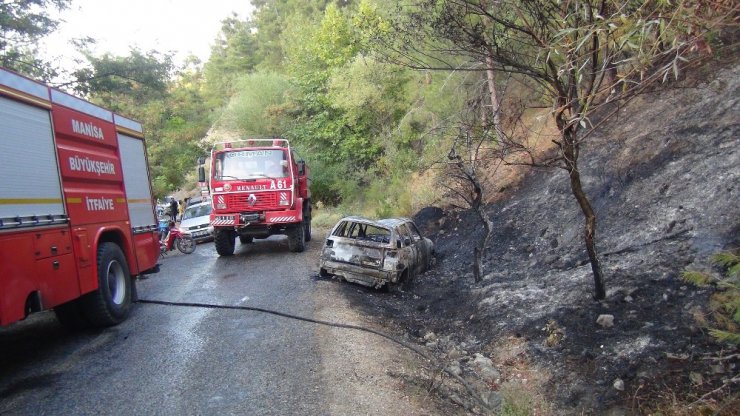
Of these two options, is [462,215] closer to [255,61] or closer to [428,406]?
[428,406]

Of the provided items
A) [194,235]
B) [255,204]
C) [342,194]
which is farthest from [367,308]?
[342,194]

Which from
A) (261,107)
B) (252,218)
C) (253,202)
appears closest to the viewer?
(252,218)

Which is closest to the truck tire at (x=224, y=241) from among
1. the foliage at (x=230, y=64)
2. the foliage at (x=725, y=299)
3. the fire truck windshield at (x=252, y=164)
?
the fire truck windshield at (x=252, y=164)

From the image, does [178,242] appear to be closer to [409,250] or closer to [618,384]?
[409,250]

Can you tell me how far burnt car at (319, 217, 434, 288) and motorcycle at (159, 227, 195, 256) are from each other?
23.3 feet

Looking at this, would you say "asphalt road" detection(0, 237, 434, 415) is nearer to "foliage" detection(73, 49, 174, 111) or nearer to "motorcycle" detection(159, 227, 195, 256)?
"motorcycle" detection(159, 227, 195, 256)

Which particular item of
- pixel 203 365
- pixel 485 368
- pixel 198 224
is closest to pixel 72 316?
pixel 203 365

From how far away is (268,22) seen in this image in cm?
5588

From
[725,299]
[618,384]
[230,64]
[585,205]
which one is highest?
[230,64]

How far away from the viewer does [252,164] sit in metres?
Answer: 13.9

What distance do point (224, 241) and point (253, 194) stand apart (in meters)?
1.58

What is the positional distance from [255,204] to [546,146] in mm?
7776

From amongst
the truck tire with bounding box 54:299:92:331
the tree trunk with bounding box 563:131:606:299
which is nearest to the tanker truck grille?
the truck tire with bounding box 54:299:92:331

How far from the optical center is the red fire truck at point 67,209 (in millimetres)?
5242
